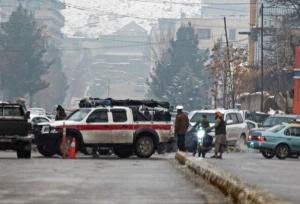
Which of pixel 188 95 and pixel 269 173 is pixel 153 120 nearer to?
pixel 269 173

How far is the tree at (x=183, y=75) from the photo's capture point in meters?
145

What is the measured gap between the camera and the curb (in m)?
13.5

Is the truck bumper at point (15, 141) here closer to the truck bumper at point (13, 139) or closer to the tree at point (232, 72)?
the truck bumper at point (13, 139)

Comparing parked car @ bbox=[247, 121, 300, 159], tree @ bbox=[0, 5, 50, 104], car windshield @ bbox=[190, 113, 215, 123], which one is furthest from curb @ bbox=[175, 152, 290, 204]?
tree @ bbox=[0, 5, 50, 104]

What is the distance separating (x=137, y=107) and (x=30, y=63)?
310ft

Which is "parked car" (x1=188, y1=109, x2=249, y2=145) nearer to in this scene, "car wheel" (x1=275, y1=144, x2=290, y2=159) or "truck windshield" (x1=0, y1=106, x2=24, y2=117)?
"car wheel" (x1=275, y1=144, x2=290, y2=159)

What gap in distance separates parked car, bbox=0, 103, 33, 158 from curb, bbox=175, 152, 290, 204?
33.2 ft

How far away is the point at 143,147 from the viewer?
3428 centimetres

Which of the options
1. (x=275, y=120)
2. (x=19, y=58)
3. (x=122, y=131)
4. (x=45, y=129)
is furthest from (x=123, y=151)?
(x=19, y=58)

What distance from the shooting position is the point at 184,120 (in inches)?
1449

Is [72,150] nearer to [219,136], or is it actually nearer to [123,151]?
[123,151]

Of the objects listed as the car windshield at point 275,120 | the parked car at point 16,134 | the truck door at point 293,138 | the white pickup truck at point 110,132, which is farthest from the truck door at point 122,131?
the car windshield at point 275,120

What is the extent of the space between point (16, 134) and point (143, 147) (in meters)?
4.47

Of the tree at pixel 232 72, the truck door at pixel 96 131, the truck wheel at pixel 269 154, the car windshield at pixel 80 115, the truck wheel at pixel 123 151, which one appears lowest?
the truck wheel at pixel 269 154
